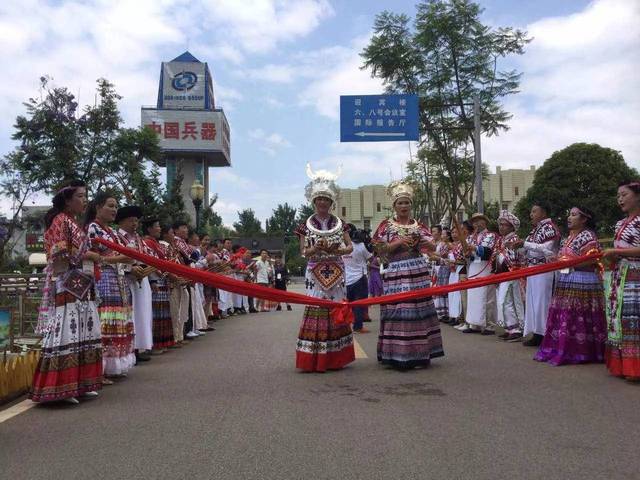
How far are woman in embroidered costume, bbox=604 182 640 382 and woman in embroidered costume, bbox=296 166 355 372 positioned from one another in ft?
9.62

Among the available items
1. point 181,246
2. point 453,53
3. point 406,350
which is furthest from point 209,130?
point 406,350

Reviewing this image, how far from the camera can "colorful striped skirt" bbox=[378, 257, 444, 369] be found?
7.35 m

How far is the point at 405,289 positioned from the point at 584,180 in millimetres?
32074

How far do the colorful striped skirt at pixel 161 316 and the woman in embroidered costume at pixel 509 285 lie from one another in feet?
18.0

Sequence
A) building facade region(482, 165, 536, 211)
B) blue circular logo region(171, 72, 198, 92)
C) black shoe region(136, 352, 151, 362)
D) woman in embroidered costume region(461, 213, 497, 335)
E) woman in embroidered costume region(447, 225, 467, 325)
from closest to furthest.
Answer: black shoe region(136, 352, 151, 362) < woman in embroidered costume region(461, 213, 497, 335) < woman in embroidered costume region(447, 225, 467, 325) < building facade region(482, 165, 536, 211) < blue circular logo region(171, 72, 198, 92)

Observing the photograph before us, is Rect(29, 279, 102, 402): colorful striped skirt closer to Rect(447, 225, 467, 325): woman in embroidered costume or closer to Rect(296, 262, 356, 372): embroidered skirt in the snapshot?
Rect(296, 262, 356, 372): embroidered skirt

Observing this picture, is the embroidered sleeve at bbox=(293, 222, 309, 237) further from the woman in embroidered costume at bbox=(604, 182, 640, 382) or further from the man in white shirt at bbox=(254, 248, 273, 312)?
the man in white shirt at bbox=(254, 248, 273, 312)

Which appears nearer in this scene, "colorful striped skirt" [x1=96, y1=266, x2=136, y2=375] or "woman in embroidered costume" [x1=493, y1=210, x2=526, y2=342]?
"colorful striped skirt" [x1=96, y1=266, x2=136, y2=375]

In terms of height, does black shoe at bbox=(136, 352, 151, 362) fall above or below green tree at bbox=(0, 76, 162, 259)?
below

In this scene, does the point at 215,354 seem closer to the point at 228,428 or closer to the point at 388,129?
the point at 228,428

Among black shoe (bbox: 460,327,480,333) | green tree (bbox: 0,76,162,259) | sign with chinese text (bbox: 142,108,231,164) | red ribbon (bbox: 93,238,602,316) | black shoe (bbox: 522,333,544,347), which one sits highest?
sign with chinese text (bbox: 142,108,231,164)

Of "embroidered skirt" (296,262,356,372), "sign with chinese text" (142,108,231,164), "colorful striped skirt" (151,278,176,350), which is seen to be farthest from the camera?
"sign with chinese text" (142,108,231,164)

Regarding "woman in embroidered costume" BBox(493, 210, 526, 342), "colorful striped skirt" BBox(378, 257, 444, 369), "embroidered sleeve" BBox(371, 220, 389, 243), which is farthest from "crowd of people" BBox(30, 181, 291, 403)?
"woman in embroidered costume" BBox(493, 210, 526, 342)

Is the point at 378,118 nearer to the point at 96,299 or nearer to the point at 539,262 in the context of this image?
the point at 539,262
